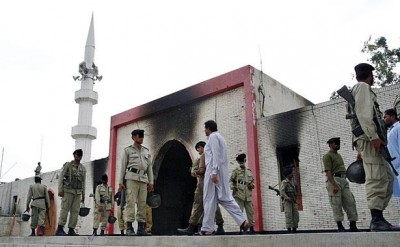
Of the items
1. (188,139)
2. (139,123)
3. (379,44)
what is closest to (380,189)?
(188,139)

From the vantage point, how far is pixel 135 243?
506cm

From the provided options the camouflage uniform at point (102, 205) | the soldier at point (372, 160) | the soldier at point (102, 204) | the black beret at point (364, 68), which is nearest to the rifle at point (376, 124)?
the soldier at point (372, 160)

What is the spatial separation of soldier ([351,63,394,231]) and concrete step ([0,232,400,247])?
2.64 ft

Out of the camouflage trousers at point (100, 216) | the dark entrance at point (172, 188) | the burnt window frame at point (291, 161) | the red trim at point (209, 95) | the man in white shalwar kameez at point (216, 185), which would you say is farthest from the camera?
the dark entrance at point (172, 188)

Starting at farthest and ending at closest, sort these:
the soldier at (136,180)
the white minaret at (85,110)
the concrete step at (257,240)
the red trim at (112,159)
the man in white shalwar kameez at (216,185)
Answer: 1. the white minaret at (85,110)
2. the red trim at (112,159)
3. the soldier at (136,180)
4. the man in white shalwar kameez at (216,185)
5. the concrete step at (257,240)

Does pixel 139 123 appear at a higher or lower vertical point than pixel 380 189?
higher

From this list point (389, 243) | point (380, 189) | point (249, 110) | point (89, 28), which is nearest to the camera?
point (389, 243)

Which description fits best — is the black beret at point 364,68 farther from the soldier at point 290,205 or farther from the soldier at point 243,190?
the soldier at point 290,205

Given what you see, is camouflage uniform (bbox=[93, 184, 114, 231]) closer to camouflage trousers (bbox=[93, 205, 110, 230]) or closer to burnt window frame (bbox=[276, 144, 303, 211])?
camouflage trousers (bbox=[93, 205, 110, 230])

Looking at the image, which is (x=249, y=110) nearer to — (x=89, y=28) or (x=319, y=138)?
(x=319, y=138)

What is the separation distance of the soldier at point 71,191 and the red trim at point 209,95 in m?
4.17

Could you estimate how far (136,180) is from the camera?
609 cm

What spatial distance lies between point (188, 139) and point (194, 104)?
1.11 metres

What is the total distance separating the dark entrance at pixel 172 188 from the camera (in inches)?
519
